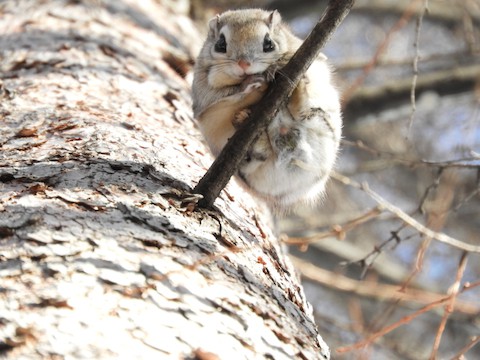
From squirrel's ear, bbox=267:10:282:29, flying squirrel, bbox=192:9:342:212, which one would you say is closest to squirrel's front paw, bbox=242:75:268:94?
flying squirrel, bbox=192:9:342:212

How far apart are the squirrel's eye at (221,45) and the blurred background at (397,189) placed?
60 cm

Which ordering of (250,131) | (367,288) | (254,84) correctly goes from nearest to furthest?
1. (250,131)
2. (254,84)
3. (367,288)

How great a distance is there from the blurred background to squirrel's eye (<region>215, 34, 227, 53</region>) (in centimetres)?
60

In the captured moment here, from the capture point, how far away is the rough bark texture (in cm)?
117

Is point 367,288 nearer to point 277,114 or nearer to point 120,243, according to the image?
point 277,114

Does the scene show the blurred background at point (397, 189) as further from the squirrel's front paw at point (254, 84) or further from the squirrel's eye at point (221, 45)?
the squirrel's eye at point (221, 45)

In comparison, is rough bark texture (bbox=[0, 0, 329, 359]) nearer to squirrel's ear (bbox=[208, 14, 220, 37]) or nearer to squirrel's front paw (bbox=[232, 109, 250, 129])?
squirrel's front paw (bbox=[232, 109, 250, 129])

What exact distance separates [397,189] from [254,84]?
4154 millimetres

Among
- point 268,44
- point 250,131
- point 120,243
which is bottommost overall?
point 120,243

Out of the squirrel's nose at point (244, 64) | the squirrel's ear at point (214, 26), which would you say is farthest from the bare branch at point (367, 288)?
the squirrel's nose at point (244, 64)

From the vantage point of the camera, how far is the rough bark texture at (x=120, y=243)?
117 centimetres

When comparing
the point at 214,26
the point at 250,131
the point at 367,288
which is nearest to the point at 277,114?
the point at 250,131

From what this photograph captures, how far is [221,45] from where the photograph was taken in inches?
86.4

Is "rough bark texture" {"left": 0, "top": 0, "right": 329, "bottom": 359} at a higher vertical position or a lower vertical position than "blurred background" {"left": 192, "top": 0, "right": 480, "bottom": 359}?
lower
